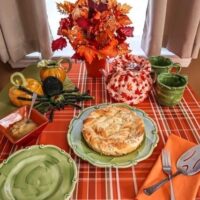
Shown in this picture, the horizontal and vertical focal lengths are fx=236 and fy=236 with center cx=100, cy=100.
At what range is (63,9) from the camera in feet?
2.97

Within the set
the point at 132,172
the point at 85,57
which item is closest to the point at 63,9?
the point at 85,57

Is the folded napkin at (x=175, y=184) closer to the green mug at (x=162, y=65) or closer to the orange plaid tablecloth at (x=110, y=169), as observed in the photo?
the orange plaid tablecloth at (x=110, y=169)

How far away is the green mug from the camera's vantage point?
96cm

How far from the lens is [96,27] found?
2.84 ft

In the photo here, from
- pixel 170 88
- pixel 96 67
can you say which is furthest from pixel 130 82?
pixel 96 67

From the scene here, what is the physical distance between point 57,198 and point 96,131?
0.22 m

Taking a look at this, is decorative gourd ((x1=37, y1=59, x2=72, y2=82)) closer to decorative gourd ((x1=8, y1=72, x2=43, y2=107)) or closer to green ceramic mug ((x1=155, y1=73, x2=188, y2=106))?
decorative gourd ((x1=8, y1=72, x2=43, y2=107))

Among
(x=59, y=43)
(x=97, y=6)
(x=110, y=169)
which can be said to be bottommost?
(x=110, y=169)

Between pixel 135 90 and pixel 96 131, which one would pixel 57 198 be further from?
pixel 135 90

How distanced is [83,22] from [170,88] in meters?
0.40

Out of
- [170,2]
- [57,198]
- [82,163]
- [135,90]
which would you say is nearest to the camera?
[57,198]

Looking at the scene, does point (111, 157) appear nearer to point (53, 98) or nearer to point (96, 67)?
point (53, 98)

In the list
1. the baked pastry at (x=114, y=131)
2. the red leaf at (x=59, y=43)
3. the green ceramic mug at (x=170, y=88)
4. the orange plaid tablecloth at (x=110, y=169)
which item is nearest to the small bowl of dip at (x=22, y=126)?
the orange plaid tablecloth at (x=110, y=169)

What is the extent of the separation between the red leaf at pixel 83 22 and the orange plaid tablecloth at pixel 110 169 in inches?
10.7
